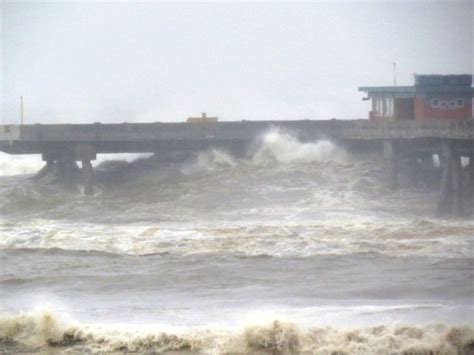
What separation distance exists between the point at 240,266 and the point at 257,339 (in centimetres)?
606

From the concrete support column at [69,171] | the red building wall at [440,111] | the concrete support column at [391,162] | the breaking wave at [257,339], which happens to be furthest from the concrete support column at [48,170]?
the breaking wave at [257,339]

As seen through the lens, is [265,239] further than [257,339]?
Yes

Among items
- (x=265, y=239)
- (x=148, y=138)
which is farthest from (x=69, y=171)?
(x=265, y=239)

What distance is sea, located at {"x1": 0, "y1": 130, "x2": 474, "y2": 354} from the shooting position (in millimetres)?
11914

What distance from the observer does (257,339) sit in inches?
464

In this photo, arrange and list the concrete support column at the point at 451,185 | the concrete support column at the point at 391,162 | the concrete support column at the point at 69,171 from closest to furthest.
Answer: the concrete support column at the point at 451,185, the concrete support column at the point at 391,162, the concrete support column at the point at 69,171

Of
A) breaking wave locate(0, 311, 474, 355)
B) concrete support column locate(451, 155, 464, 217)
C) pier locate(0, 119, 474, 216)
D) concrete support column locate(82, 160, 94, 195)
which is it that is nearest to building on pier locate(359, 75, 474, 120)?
pier locate(0, 119, 474, 216)

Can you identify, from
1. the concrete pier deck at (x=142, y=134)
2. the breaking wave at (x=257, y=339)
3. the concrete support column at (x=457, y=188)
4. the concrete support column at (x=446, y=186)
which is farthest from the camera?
the concrete pier deck at (x=142, y=134)

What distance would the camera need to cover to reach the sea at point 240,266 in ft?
39.1

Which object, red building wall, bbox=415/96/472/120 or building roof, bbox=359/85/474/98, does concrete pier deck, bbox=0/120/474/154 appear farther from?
red building wall, bbox=415/96/472/120

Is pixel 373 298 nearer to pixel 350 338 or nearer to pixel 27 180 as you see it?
pixel 350 338

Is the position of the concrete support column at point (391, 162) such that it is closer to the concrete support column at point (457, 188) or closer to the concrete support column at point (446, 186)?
the concrete support column at point (446, 186)

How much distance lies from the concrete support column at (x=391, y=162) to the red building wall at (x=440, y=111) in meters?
3.70

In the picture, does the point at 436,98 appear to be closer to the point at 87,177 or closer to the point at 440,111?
the point at 440,111
